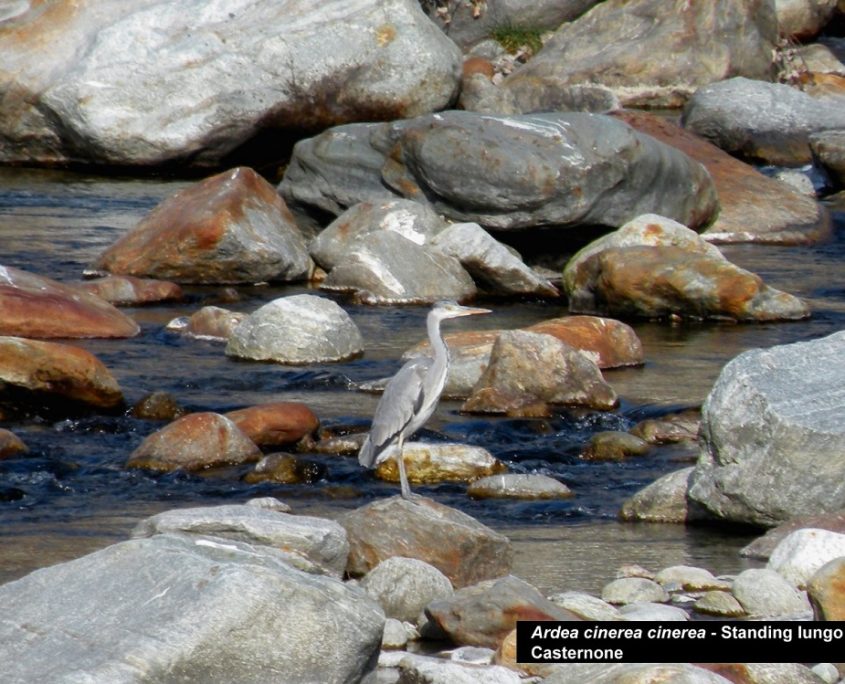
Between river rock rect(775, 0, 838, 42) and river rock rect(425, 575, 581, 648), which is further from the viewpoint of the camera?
river rock rect(775, 0, 838, 42)

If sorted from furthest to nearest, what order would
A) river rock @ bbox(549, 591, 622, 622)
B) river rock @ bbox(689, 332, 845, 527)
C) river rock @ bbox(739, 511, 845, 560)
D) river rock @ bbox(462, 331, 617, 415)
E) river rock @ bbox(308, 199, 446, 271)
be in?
river rock @ bbox(308, 199, 446, 271) → river rock @ bbox(462, 331, 617, 415) → river rock @ bbox(689, 332, 845, 527) → river rock @ bbox(739, 511, 845, 560) → river rock @ bbox(549, 591, 622, 622)

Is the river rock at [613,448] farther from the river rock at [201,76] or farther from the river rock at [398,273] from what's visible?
the river rock at [201,76]

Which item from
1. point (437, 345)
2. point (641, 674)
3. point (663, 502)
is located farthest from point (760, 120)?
point (641, 674)

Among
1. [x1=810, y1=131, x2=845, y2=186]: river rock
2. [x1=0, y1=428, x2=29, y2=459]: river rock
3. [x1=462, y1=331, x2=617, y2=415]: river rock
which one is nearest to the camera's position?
[x1=0, y1=428, x2=29, y2=459]: river rock

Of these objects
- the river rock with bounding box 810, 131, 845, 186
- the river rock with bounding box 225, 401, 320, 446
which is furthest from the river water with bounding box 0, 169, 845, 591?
the river rock with bounding box 810, 131, 845, 186

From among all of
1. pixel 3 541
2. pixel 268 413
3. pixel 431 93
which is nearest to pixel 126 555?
pixel 3 541

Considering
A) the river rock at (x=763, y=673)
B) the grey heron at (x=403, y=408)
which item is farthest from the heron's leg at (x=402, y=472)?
the river rock at (x=763, y=673)

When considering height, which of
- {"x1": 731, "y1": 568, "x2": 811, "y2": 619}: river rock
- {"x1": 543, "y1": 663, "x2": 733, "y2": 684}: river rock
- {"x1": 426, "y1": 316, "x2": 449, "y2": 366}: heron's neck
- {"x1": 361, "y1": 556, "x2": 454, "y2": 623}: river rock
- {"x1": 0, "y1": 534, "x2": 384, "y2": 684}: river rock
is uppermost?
{"x1": 0, "y1": 534, "x2": 384, "y2": 684}: river rock

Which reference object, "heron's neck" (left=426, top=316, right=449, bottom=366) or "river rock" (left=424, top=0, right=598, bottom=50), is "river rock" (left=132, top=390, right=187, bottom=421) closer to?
"heron's neck" (left=426, top=316, right=449, bottom=366)

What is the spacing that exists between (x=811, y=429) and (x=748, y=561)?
57 cm

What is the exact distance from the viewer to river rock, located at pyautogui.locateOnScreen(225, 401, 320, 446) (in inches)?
340

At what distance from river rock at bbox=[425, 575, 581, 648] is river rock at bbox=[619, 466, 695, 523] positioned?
187 cm

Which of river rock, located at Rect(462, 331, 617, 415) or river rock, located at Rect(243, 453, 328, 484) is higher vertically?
river rock, located at Rect(243, 453, 328, 484)

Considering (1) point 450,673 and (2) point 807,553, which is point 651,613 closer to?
(2) point 807,553
